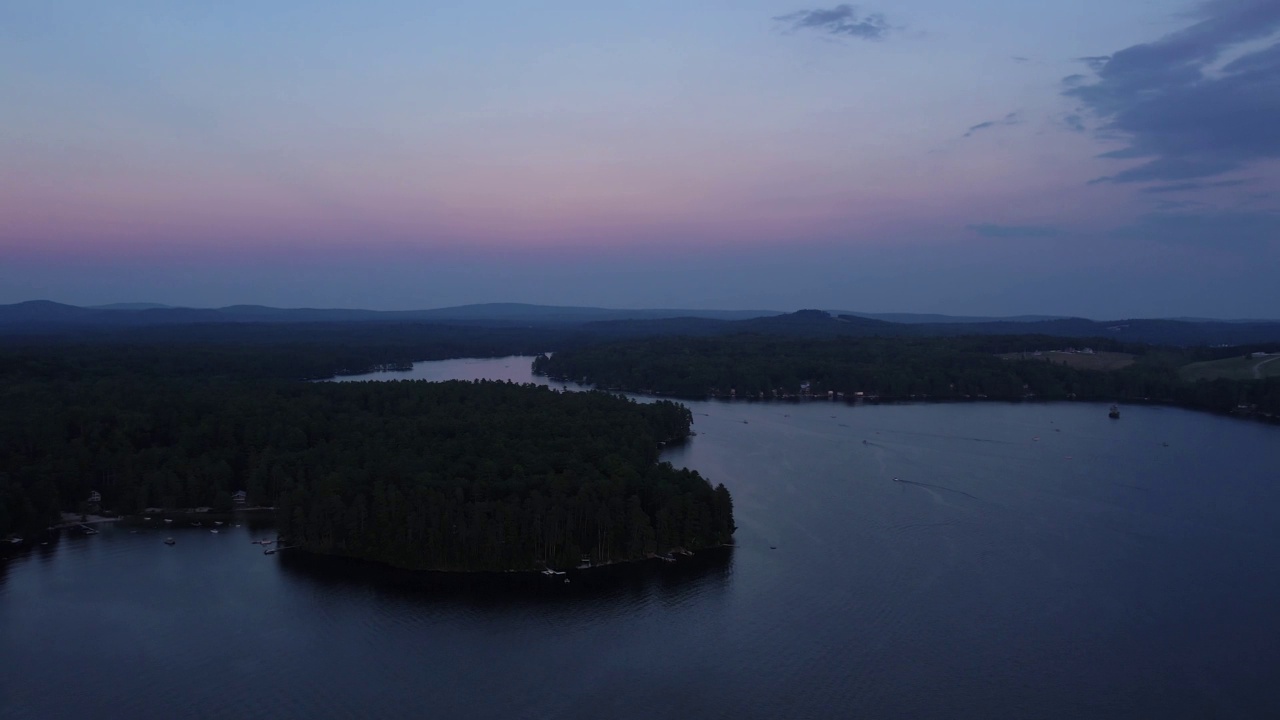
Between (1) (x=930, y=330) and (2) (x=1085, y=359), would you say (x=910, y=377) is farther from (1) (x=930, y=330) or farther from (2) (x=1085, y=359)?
(1) (x=930, y=330)

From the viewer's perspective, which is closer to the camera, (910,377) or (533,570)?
(533,570)

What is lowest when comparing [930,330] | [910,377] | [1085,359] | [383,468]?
[383,468]

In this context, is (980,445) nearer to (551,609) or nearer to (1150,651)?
(1150,651)

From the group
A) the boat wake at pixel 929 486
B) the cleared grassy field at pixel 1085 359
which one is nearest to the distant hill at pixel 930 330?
the cleared grassy field at pixel 1085 359

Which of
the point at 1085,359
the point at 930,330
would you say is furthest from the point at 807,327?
the point at 1085,359

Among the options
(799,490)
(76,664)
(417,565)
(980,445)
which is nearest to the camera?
(76,664)

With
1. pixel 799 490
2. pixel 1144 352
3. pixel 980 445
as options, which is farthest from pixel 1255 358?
pixel 799 490

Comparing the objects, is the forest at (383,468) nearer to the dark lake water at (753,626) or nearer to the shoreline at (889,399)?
the dark lake water at (753,626)
